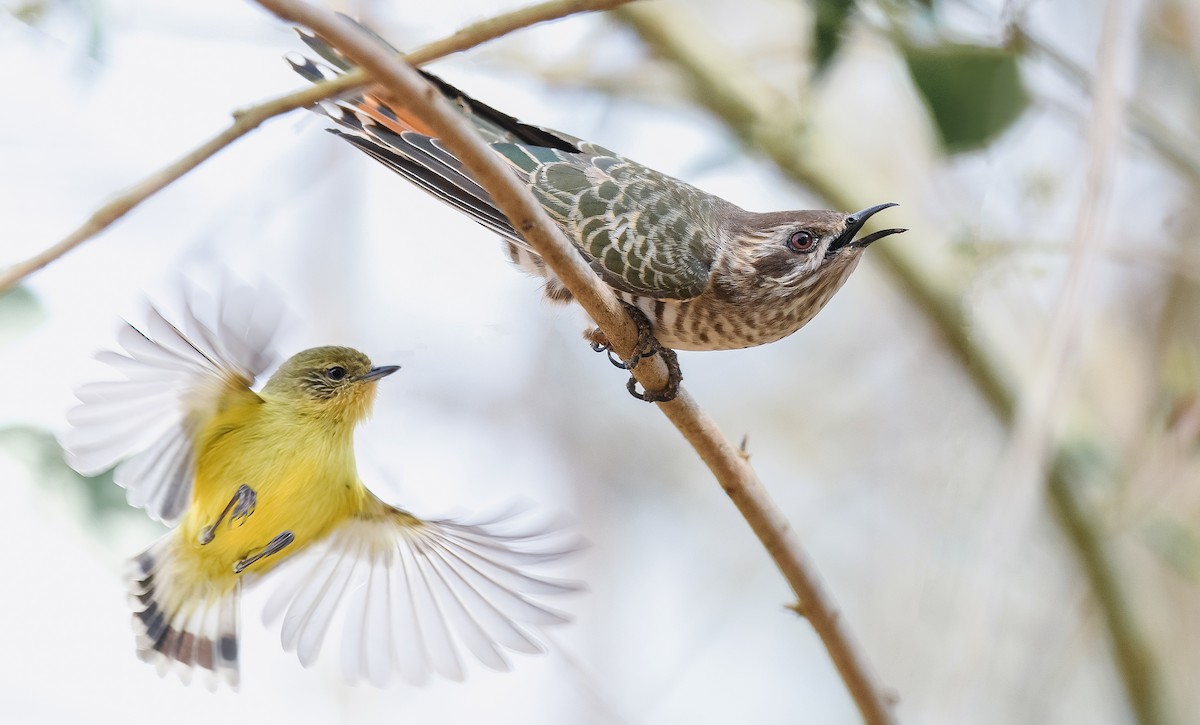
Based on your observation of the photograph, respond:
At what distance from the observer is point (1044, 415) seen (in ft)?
7.36

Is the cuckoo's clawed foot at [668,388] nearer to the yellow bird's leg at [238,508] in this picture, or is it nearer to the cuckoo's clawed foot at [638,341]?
the cuckoo's clawed foot at [638,341]

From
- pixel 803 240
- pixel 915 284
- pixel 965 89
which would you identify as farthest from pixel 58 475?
pixel 915 284

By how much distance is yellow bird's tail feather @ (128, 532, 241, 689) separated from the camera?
2.12m

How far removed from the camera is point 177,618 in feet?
7.10

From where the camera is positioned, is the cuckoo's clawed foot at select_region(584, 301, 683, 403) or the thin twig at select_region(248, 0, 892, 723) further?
the cuckoo's clawed foot at select_region(584, 301, 683, 403)

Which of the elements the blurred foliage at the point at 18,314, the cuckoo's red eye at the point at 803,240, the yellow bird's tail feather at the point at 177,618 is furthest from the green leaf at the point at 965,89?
the blurred foliage at the point at 18,314

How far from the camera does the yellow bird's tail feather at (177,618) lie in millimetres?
2119

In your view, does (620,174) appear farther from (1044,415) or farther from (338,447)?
(1044,415)

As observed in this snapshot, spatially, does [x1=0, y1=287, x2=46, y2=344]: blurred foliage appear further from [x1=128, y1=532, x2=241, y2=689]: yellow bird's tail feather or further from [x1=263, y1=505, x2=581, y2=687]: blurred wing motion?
[x1=263, y1=505, x2=581, y2=687]: blurred wing motion

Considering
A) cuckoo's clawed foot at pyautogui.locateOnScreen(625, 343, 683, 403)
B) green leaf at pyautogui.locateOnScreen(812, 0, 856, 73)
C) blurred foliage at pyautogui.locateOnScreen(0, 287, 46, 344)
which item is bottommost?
blurred foliage at pyautogui.locateOnScreen(0, 287, 46, 344)

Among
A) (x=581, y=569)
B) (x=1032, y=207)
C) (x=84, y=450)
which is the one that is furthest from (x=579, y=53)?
(x=84, y=450)

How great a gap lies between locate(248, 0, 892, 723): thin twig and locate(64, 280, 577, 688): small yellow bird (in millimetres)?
357

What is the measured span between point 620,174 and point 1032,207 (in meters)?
1.63

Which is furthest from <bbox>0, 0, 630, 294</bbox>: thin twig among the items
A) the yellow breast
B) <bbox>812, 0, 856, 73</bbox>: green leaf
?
<bbox>812, 0, 856, 73</bbox>: green leaf
